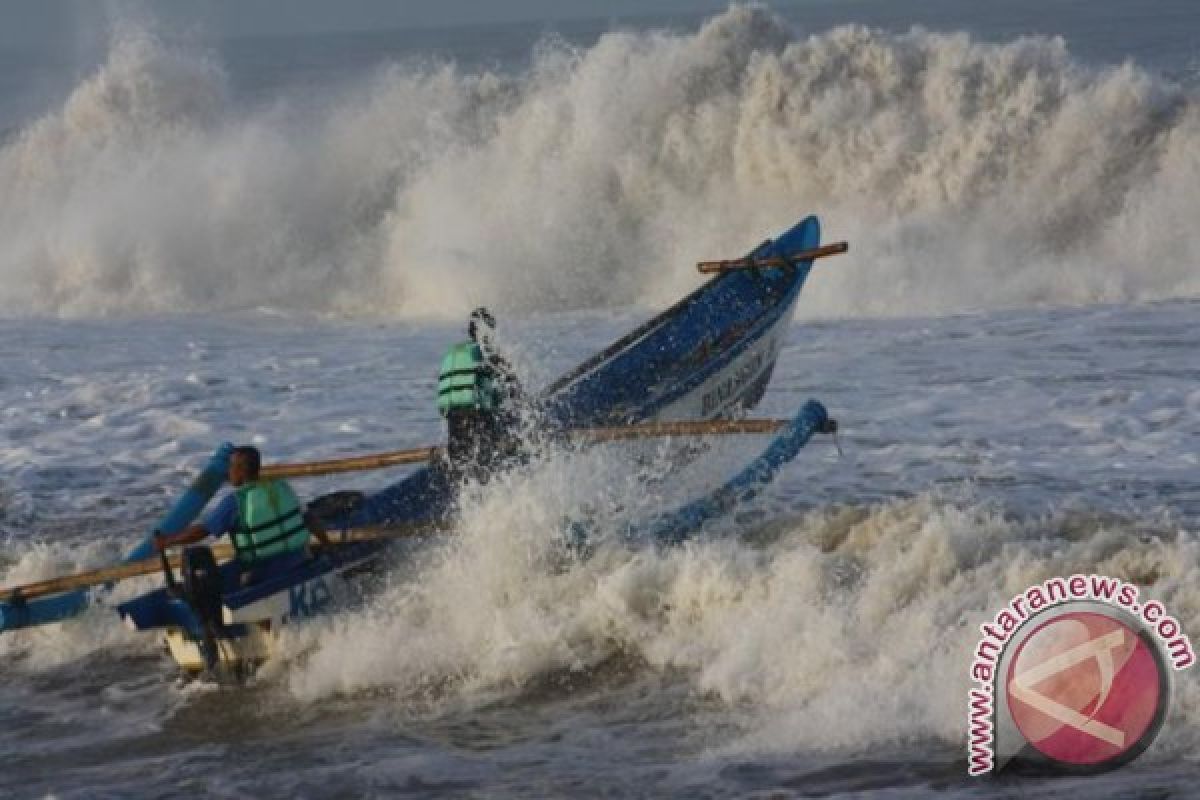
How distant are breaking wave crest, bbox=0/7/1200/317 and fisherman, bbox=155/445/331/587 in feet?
39.5

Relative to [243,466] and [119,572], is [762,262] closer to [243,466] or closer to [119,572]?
[243,466]

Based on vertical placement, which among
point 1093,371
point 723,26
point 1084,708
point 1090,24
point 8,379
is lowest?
point 1084,708

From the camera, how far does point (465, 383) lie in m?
11.7

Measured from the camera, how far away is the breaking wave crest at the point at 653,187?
23.3m

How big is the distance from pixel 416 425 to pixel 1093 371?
19.6 ft

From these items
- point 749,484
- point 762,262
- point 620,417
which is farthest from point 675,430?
point 762,262

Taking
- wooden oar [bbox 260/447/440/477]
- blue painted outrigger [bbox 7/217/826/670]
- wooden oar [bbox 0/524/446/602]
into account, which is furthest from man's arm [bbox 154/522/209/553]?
wooden oar [bbox 260/447/440/477]

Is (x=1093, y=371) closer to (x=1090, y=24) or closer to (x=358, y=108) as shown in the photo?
(x=358, y=108)

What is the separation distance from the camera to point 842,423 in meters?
15.1

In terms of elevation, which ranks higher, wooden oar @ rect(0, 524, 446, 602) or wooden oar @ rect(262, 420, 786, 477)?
wooden oar @ rect(262, 420, 786, 477)

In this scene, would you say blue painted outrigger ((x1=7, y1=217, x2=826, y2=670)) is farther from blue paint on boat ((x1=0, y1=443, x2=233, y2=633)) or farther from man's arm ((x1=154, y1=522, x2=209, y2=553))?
man's arm ((x1=154, y1=522, x2=209, y2=553))

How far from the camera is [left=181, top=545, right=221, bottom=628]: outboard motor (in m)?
10.1

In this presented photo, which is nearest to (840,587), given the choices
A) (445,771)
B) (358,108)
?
(445,771)

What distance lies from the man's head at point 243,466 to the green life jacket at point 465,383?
154cm
